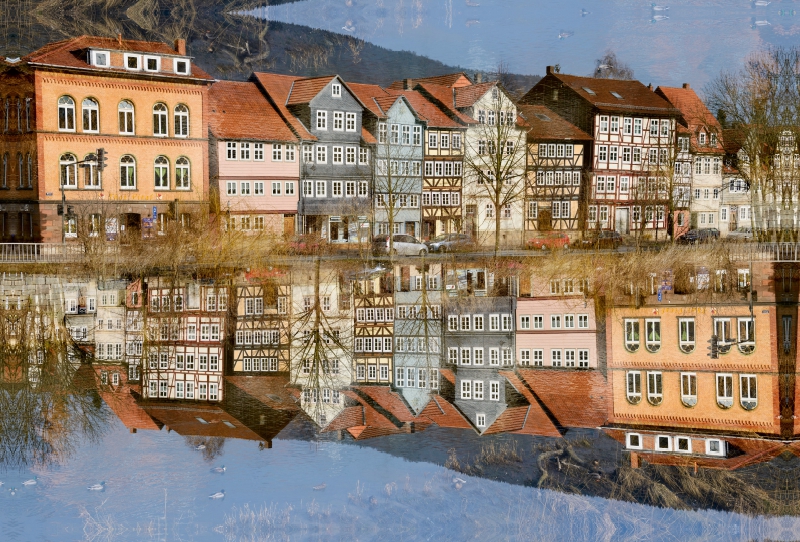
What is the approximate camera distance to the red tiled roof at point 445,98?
10727 mm

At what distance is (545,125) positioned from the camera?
444 inches

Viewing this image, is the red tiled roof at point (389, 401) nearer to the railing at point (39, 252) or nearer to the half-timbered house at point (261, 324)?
the half-timbered house at point (261, 324)

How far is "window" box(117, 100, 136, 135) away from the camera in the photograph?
33.0 ft

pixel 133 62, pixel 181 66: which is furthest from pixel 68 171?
pixel 181 66

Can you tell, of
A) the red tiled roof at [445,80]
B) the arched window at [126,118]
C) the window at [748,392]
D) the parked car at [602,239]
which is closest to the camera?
the window at [748,392]

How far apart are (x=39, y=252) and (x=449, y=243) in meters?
3.92

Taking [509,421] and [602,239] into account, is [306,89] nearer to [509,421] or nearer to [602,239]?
[602,239]

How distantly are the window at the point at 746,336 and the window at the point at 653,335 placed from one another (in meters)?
0.68

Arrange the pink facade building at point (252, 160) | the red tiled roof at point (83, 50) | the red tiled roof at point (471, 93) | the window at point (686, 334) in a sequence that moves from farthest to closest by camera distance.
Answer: the red tiled roof at point (471, 93), the pink facade building at point (252, 160), the red tiled roof at point (83, 50), the window at point (686, 334)

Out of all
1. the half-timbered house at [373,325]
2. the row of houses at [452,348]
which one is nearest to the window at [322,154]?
the row of houses at [452,348]

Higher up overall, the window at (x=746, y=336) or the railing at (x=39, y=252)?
the railing at (x=39, y=252)

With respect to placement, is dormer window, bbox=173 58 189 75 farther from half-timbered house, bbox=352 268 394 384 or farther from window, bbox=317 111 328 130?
half-timbered house, bbox=352 268 394 384

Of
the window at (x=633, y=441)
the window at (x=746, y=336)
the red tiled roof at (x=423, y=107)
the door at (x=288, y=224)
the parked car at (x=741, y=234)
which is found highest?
the red tiled roof at (x=423, y=107)

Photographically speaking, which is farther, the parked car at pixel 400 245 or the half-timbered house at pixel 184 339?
the parked car at pixel 400 245
